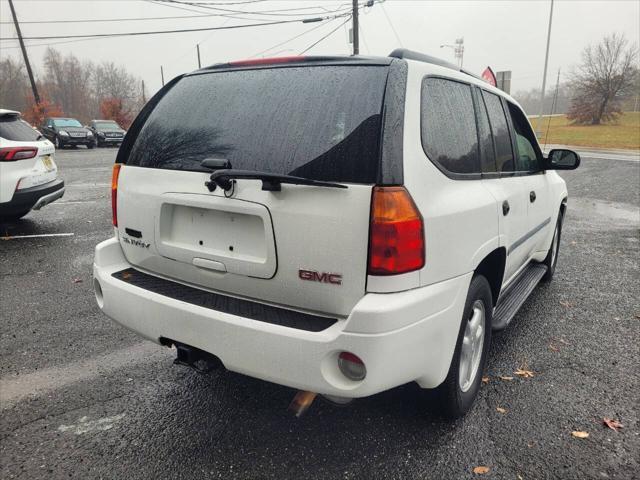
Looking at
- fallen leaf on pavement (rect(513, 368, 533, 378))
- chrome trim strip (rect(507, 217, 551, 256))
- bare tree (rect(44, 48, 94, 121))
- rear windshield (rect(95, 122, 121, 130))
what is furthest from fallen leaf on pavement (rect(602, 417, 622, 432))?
bare tree (rect(44, 48, 94, 121))

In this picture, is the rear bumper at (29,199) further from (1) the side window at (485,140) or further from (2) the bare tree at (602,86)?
(2) the bare tree at (602,86)

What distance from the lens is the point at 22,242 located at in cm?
634

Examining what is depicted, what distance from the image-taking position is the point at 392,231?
1.85 m

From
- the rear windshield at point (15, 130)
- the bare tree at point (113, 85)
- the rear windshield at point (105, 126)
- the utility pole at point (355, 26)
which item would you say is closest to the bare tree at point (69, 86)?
the bare tree at point (113, 85)

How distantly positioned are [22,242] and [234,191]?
559cm

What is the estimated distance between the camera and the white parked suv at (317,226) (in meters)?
1.87

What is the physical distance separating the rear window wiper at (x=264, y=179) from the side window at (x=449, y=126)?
0.53 m

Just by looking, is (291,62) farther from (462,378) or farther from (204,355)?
(462,378)

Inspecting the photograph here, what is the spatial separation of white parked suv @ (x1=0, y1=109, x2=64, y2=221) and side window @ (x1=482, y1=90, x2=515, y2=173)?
230 inches

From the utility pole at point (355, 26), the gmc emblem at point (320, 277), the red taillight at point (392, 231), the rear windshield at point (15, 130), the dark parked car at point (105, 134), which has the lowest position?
the dark parked car at point (105, 134)

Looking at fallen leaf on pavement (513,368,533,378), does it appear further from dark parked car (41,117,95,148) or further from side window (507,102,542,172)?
dark parked car (41,117,95,148)

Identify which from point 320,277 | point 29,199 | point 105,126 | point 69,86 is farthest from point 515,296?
point 69,86

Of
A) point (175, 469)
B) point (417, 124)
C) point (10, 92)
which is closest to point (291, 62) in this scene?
point (417, 124)

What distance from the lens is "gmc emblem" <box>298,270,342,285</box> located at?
6.27 ft
